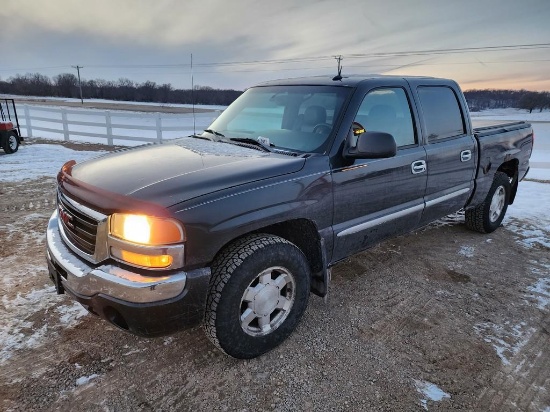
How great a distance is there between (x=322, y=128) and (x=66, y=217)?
77.4 inches

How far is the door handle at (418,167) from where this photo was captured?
3.51 m

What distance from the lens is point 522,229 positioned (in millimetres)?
5410

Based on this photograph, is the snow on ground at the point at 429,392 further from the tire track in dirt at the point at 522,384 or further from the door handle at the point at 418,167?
the door handle at the point at 418,167

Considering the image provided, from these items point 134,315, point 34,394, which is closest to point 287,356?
point 134,315

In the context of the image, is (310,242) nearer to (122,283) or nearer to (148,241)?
(148,241)

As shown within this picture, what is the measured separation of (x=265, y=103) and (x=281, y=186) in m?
1.46

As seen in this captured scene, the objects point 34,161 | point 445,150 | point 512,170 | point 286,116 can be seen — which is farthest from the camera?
point 34,161

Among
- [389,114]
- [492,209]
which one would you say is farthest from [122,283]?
[492,209]

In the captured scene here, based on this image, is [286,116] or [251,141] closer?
[251,141]

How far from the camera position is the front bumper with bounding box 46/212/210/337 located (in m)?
2.08

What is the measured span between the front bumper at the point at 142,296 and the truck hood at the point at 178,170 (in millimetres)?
427

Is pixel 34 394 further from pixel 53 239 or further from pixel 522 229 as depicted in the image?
pixel 522 229

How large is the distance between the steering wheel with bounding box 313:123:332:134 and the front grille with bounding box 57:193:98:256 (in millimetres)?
1740

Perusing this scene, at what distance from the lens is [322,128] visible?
3.04 metres
